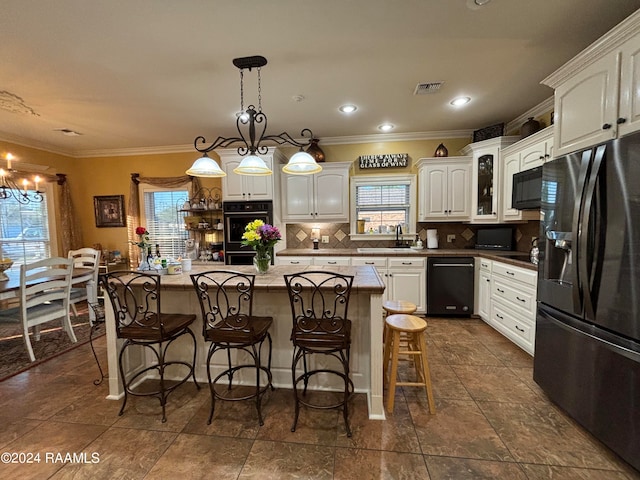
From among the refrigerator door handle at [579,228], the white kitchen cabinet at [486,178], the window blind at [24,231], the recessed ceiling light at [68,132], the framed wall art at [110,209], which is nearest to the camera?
the refrigerator door handle at [579,228]

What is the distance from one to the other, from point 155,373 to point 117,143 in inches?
155

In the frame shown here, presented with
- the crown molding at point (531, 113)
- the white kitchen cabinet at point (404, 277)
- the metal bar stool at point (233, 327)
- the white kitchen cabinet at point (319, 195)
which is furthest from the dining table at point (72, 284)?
the crown molding at point (531, 113)

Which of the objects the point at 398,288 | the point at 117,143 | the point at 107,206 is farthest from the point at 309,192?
the point at 107,206

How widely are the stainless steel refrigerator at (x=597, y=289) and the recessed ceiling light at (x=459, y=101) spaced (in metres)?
1.51

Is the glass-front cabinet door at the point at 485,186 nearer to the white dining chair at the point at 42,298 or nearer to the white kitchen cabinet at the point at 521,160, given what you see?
the white kitchen cabinet at the point at 521,160

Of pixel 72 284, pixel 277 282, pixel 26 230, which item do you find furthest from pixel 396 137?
pixel 26 230

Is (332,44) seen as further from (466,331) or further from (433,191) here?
(466,331)

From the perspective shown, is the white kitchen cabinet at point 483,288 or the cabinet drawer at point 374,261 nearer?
the white kitchen cabinet at point 483,288

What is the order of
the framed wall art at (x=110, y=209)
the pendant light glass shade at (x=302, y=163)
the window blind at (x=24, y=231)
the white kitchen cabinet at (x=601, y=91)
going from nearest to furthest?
the white kitchen cabinet at (x=601, y=91), the pendant light glass shade at (x=302, y=163), the window blind at (x=24, y=231), the framed wall art at (x=110, y=209)

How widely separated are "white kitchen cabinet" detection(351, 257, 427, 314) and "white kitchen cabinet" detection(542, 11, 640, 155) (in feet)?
6.97

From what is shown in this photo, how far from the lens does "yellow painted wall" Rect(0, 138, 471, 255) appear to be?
4.42 metres

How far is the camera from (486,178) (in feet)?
12.6

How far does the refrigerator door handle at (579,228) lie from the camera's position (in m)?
1.68

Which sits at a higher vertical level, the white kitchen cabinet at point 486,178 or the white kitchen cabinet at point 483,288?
the white kitchen cabinet at point 486,178
